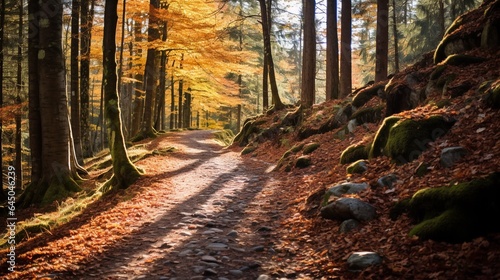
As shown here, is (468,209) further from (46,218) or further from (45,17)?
(45,17)

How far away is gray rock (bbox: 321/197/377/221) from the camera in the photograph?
5005 mm

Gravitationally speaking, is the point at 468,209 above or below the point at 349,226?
above

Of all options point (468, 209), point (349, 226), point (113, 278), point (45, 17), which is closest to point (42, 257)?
point (113, 278)

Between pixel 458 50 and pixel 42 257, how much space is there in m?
10.2

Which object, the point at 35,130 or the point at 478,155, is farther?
the point at 35,130

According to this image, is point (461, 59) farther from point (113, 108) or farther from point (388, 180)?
point (113, 108)

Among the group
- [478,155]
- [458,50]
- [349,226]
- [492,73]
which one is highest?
[458,50]

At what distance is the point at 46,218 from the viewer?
7469mm

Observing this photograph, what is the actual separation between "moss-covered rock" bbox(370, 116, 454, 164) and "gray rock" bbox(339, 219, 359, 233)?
1882 mm

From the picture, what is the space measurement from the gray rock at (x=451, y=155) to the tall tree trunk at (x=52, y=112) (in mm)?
9347

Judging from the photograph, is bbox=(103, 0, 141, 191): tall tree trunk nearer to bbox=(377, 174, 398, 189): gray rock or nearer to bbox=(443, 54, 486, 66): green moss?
bbox=(377, 174, 398, 189): gray rock

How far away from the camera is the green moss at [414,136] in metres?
6.12

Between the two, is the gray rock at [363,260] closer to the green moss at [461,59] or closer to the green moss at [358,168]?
the green moss at [358,168]

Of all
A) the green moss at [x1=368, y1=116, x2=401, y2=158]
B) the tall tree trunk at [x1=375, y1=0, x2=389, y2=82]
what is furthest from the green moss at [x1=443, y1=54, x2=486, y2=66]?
the tall tree trunk at [x1=375, y1=0, x2=389, y2=82]
